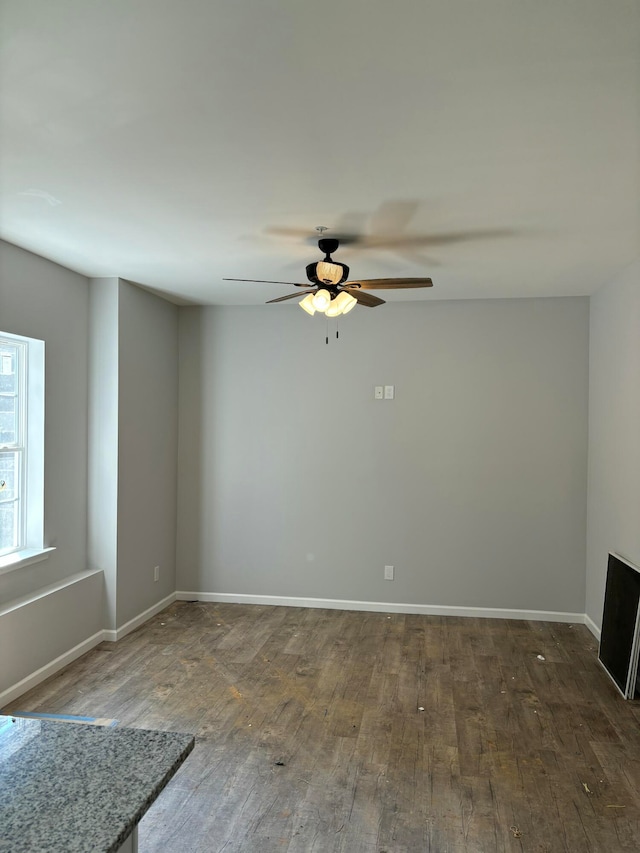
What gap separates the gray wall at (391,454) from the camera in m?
5.05

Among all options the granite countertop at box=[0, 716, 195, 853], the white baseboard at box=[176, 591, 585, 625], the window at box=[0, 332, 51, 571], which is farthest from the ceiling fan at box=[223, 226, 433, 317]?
the white baseboard at box=[176, 591, 585, 625]

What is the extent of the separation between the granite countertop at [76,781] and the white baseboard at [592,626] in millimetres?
4168

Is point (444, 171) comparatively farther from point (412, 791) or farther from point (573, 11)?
point (412, 791)

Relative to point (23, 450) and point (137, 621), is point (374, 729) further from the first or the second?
point (23, 450)

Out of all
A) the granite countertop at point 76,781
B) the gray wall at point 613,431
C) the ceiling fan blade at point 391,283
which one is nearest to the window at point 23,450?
the ceiling fan blade at point 391,283

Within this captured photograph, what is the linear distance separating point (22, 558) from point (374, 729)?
2.30 m

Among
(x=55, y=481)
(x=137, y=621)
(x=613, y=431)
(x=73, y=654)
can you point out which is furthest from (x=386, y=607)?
(x=55, y=481)

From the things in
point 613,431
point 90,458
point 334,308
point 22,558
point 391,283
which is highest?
point 391,283

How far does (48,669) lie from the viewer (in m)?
3.84

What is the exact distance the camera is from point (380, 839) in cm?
235

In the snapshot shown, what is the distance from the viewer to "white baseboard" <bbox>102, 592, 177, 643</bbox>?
447 cm

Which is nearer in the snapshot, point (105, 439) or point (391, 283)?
point (391, 283)

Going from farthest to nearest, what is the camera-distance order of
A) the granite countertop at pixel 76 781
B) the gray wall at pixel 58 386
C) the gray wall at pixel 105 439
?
the gray wall at pixel 105 439, the gray wall at pixel 58 386, the granite countertop at pixel 76 781

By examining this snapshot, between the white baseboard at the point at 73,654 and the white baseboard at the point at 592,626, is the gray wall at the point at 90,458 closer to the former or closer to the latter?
the white baseboard at the point at 73,654
